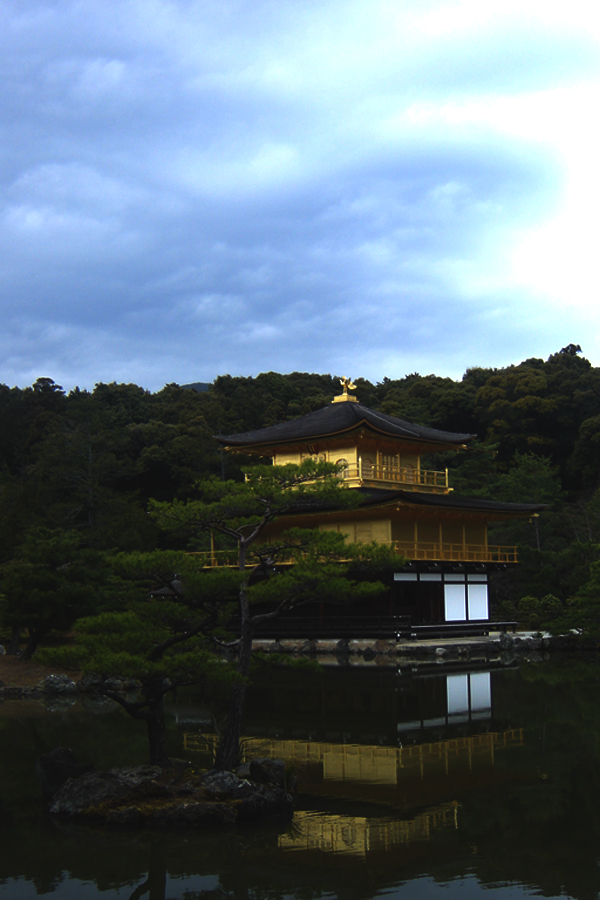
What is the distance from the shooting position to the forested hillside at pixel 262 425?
124ft

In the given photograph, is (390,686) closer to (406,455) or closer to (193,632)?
(193,632)

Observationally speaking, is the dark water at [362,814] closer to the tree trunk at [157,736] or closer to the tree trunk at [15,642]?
the tree trunk at [157,736]

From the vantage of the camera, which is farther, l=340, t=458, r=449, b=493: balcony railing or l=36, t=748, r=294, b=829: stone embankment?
l=340, t=458, r=449, b=493: balcony railing

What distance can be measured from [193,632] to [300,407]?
54165 millimetres

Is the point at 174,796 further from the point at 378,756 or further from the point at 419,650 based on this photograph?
the point at 419,650

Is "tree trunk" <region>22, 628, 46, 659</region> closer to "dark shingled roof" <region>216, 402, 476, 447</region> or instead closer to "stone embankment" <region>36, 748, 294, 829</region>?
"dark shingled roof" <region>216, 402, 476, 447</region>

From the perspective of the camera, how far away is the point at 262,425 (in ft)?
211

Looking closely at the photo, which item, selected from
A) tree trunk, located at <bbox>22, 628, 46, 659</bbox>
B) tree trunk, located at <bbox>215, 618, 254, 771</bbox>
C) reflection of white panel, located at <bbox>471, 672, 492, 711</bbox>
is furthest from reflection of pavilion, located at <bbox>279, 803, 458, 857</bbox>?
tree trunk, located at <bbox>22, 628, 46, 659</bbox>

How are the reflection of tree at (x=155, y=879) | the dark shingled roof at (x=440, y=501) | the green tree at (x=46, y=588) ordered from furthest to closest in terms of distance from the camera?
the dark shingled roof at (x=440, y=501) < the green tree at (x=46, y=588) < the reflection of tree at (x=155, y=879)

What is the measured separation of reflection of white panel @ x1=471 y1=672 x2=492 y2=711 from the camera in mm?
17516

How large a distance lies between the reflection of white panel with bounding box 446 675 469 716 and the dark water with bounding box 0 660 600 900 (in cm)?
17

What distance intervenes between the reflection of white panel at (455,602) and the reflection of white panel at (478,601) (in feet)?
1.41

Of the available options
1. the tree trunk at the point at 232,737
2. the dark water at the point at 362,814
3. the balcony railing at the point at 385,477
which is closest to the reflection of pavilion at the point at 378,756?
the dark water at the point at 362,814

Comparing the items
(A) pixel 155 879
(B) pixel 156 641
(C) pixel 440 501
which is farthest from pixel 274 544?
(C) pixel 440 501
